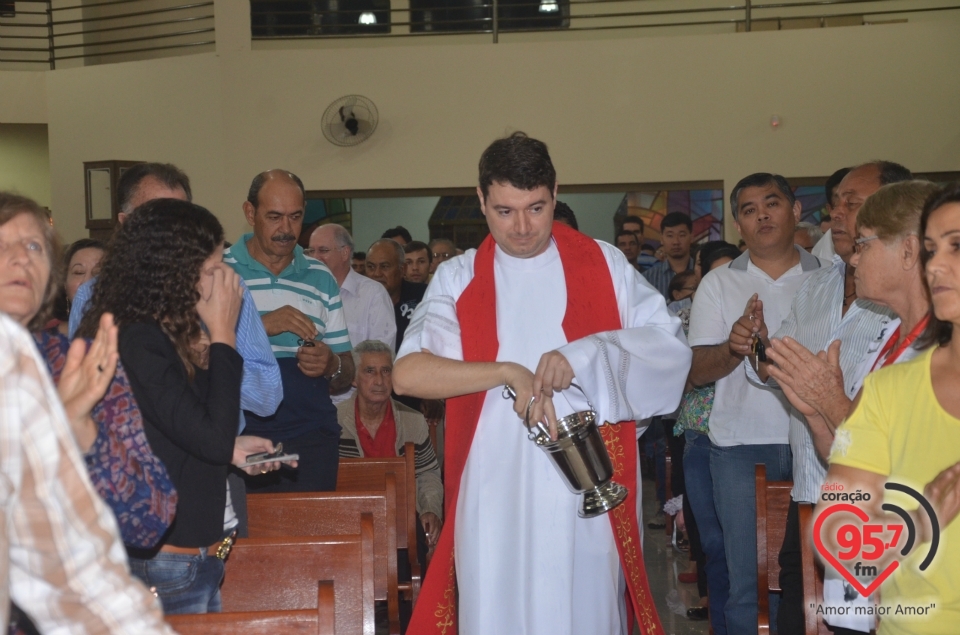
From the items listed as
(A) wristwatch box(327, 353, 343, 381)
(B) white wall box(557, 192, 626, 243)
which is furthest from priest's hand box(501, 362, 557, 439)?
(B) white wall box(557, 192, 626, 243)

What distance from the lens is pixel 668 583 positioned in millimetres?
5422

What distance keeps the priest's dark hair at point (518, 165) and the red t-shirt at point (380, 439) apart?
2.40 metres

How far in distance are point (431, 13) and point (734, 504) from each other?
814 cm

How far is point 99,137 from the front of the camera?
10.3 metres

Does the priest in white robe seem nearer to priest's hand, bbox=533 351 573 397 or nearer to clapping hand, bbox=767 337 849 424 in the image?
priest's hand, bbox=533 351 573 397

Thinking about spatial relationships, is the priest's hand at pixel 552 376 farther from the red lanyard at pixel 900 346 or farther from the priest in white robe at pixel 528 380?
the red lanyard at pixel 900 346

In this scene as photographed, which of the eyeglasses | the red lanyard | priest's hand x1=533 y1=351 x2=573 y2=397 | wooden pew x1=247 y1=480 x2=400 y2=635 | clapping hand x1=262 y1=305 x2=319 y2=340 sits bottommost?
wooden pew x1=247 y1=480 x2=400 y2=635

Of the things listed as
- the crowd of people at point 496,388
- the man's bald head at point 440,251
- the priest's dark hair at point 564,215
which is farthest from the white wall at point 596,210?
the crowd of people at point 496,388

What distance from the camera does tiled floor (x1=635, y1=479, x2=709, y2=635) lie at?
473 centimetres

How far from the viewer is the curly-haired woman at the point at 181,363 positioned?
2125 millimetres

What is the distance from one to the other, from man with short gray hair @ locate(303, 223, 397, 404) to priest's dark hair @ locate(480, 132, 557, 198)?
3.06 metres

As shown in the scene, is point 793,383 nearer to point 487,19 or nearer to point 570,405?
point 570,405

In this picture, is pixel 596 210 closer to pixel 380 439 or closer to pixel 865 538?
pixel 380 439

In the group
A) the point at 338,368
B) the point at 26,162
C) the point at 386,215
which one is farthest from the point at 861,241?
the point at 26,162
